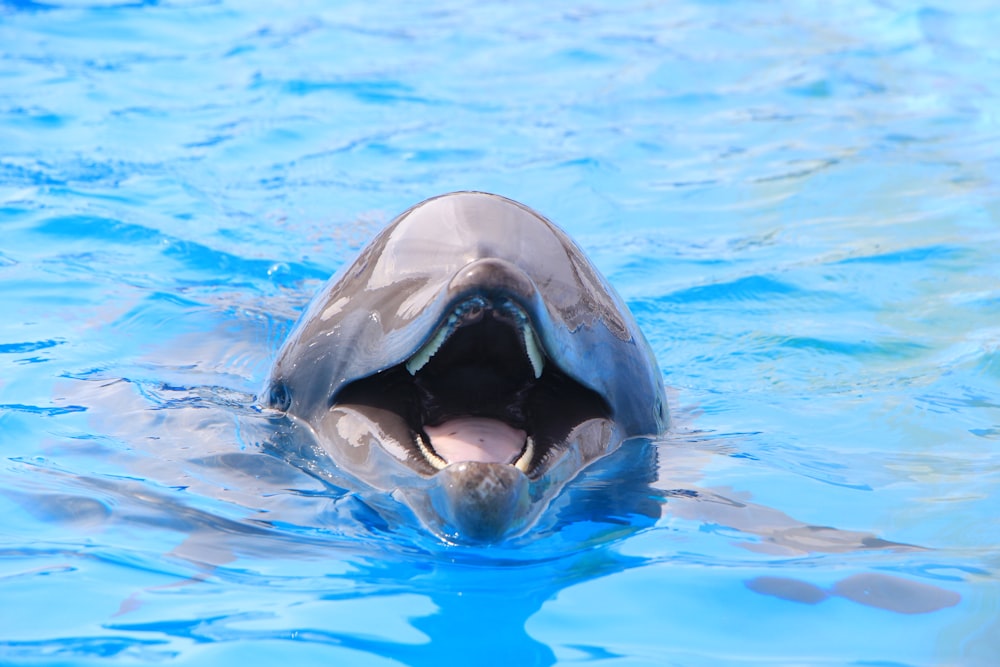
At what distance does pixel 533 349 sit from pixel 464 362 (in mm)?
250

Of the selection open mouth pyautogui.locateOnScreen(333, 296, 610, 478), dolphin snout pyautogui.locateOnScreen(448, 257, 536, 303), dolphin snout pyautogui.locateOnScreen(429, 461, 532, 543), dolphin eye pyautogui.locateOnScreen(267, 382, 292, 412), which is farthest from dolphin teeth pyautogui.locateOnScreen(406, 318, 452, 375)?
dolphin eye pyautogui.locateOnScreen(267, 382, 292, 412)

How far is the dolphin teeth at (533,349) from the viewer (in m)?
3.01

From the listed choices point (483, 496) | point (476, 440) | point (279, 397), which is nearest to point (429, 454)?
point (476, 440)

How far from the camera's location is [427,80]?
12.0 metres

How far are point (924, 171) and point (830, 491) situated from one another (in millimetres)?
6222

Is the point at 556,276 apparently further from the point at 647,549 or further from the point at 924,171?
the point at 924,171

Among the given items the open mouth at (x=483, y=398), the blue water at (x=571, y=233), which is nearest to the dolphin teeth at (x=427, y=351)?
the open mouth at (x=483, y=398)

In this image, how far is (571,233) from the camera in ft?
27.3

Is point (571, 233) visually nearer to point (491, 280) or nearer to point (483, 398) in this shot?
point (483, 398)

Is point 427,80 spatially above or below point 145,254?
above

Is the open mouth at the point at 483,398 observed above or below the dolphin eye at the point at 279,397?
above

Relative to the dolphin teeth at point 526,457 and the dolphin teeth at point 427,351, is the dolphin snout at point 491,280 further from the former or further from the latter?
the dolphin teeth at point 526,457

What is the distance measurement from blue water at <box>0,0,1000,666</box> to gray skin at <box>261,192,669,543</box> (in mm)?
185

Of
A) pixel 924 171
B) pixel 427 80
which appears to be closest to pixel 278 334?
pixel 924 171
